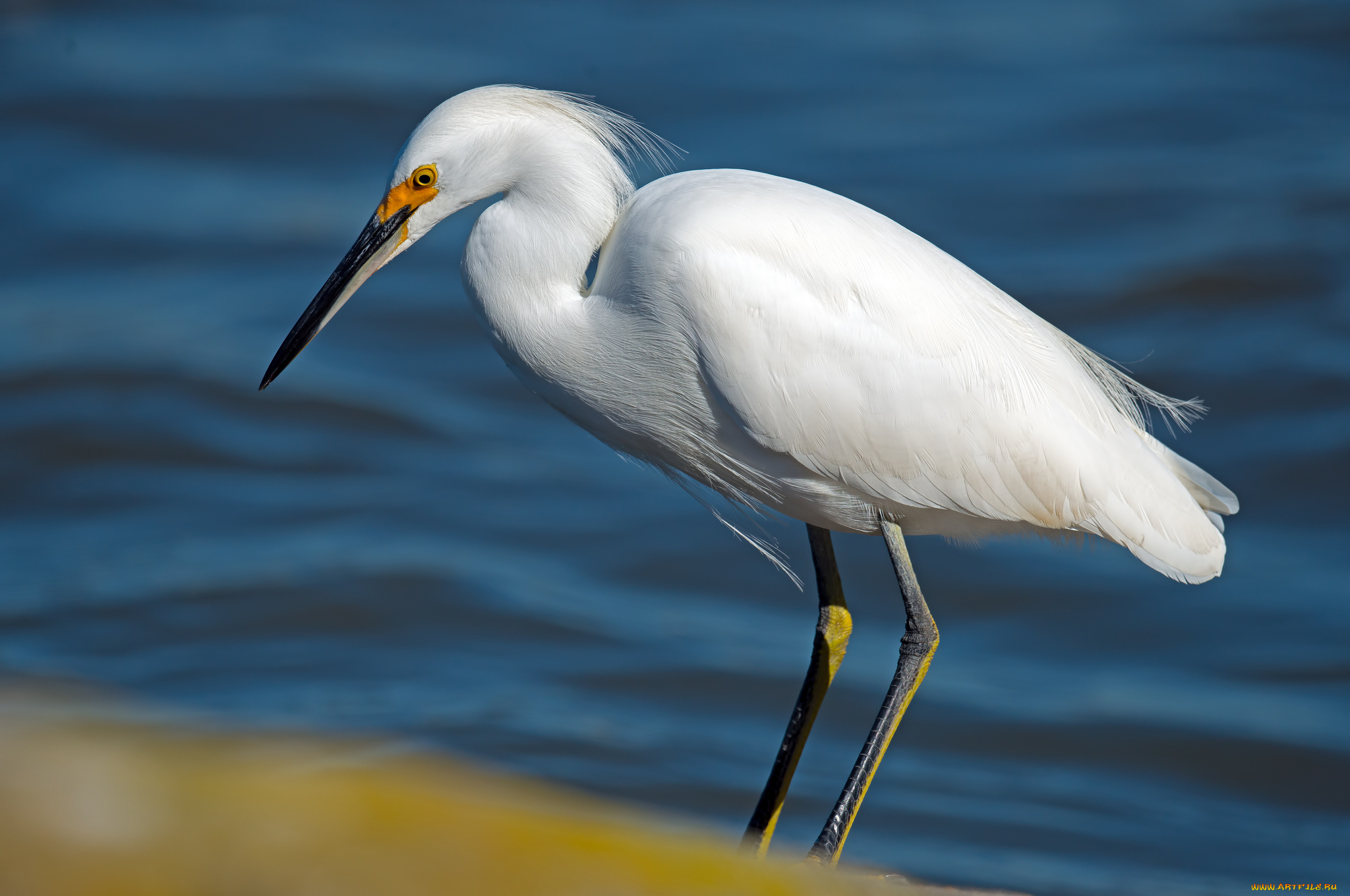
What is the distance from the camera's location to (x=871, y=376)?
4391 mm

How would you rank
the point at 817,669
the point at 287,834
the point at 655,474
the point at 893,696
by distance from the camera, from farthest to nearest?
the point at 655,474 < the point at 817,669 < the point at 893,696 < the point at 287,834

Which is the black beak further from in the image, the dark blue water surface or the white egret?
the dark blue water surface

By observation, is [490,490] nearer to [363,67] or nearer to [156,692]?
[156,692]

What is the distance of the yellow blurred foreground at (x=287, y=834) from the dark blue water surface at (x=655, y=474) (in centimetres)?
488

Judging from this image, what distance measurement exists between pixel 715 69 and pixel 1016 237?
4.33m

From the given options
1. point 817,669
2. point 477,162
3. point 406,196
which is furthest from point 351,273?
point 817,669

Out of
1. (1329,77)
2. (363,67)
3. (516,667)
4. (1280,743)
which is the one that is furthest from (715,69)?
(1280,743)

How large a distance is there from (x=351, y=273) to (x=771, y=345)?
4.50 feet

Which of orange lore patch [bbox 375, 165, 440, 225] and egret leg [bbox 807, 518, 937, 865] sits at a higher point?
orange lore patch [bbox 375, 165, 440, 225]

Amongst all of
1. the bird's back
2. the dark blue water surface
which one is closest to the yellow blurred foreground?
the bird's back

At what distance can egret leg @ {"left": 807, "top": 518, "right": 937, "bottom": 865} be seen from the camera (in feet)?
14.8

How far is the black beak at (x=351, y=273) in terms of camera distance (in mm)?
4438

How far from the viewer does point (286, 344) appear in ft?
15.3

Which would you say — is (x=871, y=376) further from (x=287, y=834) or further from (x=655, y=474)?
(x=655, y=474)
